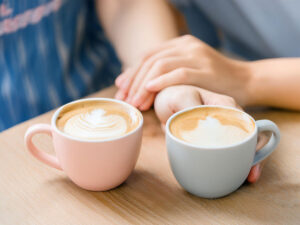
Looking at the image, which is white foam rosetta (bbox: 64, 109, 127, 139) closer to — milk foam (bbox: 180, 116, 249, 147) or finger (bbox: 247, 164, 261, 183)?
milk foam (bbox: 180, 116, 249, 147)

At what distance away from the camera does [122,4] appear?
1.03 m

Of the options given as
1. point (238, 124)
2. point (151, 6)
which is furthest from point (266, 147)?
point (151, 6)

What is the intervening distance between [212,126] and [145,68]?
10.9 inches

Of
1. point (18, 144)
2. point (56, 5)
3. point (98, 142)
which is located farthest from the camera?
point (56, 5)

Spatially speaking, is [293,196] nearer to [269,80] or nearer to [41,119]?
[269,80]

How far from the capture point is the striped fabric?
0.95 metres

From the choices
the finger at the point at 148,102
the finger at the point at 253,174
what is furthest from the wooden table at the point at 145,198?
the finger at the point at 148,102

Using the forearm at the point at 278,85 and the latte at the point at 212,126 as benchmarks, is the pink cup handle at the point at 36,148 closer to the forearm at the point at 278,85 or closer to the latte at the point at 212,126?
the latte at the point at 212,126

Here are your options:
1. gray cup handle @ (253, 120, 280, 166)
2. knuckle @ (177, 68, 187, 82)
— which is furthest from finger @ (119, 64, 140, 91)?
gray cup handle @ (253, 120, 280, 166)

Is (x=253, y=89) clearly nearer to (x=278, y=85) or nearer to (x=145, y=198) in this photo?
(x=278, y=85)

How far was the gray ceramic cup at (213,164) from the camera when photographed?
0.48m

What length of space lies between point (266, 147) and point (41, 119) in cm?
43

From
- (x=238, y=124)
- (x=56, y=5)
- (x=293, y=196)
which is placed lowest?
(x=293, y=196)

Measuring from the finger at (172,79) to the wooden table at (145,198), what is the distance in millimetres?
134
